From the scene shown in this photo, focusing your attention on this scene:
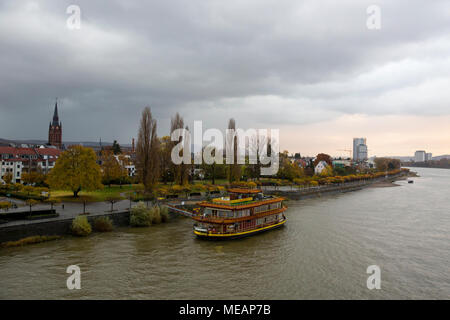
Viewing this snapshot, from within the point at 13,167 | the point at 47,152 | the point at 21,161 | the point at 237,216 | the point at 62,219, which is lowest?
Answer: the point at 237,216

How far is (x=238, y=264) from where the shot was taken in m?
25.5

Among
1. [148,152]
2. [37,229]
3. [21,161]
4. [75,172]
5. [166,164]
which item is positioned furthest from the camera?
[21,161]

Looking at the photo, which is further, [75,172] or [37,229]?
[75,172]

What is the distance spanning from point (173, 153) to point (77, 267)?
40.8 metres

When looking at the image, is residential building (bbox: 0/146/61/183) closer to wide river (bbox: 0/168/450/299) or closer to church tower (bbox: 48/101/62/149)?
wide river (bbox: 0/168/450/299)

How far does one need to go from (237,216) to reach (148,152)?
918 inches

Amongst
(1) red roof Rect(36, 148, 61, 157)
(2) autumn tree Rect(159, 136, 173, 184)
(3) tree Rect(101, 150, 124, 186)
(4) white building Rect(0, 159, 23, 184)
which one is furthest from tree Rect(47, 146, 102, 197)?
(1) red roof Rect(36, 148, 61, 157)

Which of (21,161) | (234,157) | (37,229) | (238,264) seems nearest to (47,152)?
(21,161)

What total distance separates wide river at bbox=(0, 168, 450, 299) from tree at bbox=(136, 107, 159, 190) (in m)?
13.6

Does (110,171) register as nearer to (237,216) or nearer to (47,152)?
(47,152)

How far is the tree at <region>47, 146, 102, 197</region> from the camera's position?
145ft
